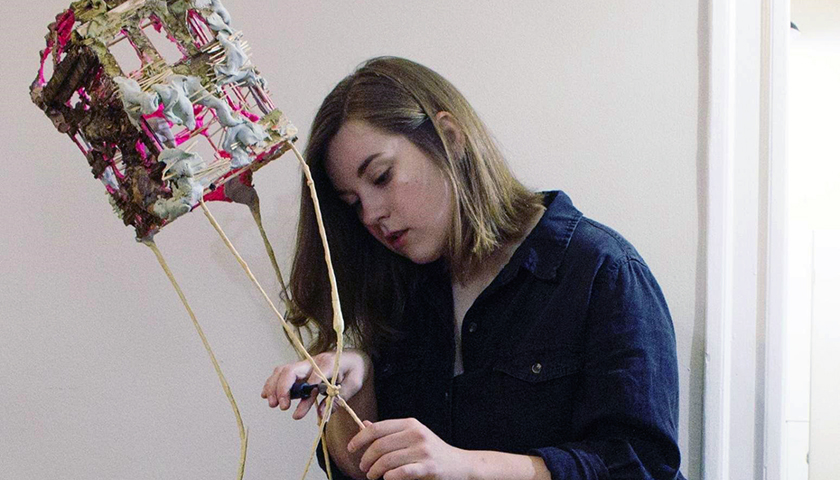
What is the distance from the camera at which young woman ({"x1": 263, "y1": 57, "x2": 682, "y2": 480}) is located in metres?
0.75

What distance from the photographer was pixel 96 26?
57cm

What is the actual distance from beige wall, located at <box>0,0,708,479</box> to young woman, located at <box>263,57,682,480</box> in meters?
0.17

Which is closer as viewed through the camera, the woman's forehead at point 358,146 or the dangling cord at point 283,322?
the dangling cord at point 283,322

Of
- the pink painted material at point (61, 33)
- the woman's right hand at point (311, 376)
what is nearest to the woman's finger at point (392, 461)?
the woman's right hand at point (311, 376)

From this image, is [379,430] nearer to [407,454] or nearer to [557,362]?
[407,454]

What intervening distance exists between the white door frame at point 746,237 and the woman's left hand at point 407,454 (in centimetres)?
52

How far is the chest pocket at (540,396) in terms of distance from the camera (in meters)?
0.80

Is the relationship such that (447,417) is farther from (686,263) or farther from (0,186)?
(0,186)

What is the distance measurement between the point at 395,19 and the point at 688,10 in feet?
1.37

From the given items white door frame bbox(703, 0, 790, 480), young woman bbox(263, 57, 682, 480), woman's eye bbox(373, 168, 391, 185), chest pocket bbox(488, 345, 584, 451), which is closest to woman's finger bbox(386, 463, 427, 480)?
young woman bbox(263, 57, 682, 480)

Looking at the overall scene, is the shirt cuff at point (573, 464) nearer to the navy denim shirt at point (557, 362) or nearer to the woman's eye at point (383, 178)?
the navy denim shirt at point (557, 362)

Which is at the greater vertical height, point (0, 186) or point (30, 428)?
point (0, 186)

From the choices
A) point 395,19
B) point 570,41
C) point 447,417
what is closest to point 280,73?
point 395,19

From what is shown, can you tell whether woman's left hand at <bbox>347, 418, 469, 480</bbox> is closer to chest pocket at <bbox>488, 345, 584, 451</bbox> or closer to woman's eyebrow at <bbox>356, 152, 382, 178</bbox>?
chest pocket at <bbox>488, 345, 584, 451</bbox>
